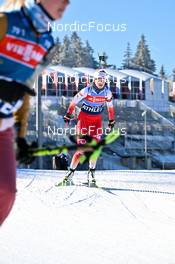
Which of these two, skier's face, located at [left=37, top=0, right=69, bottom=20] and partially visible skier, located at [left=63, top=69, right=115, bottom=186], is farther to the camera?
partially visible skier, located at [left=63, top=69, right=115, bottom=186]

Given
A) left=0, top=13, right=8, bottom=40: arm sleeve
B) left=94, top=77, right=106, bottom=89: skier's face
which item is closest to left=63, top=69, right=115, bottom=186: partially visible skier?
left=94, top=77, right=106, bottom=89: skier's face

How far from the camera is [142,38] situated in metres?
66.0

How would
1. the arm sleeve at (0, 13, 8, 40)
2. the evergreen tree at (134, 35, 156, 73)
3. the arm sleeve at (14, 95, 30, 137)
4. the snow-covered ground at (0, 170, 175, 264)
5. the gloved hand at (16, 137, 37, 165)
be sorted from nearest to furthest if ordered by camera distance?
the arm sleeve at (0, 13, 8, 40), the gloved hand at (16, 137, 37, 165), the arm sleeve at (14, 95, 30, 137), the snow-covered ground at (0, 170, 175, 264), the evergreen tree at (134, 35, 156, 73)

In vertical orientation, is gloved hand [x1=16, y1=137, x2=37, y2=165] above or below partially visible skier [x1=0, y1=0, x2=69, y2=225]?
below

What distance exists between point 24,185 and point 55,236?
323cm

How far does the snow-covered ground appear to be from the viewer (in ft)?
10.3

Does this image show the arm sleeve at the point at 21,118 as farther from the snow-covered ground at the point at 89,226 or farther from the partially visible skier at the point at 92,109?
the partially visible skier at the point at 92,109

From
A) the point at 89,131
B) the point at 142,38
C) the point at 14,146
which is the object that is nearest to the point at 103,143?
the point at 14,146

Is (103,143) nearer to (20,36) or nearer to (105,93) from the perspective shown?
(20,36)

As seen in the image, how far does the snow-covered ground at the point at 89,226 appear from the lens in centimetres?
314

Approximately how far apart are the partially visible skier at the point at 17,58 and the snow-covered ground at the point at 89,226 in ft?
3.63

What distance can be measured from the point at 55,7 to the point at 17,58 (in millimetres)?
296

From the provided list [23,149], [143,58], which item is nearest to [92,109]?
[23,149]

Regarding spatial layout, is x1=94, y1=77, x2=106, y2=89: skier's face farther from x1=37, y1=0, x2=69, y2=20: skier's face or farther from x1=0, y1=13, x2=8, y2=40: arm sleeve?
x1=0, y1=13, x2=8, y2=40: arm sleeve
